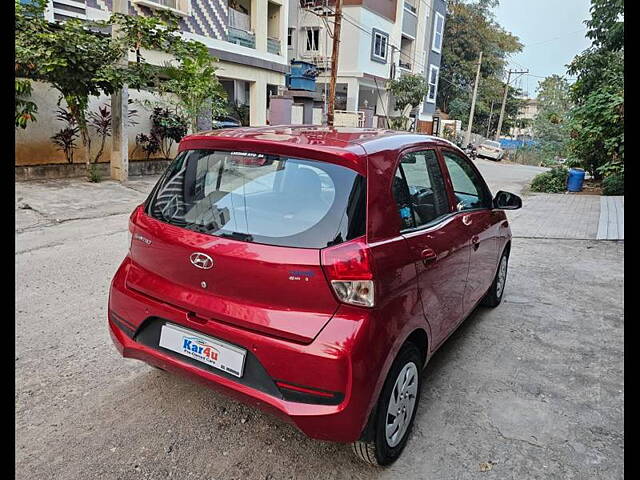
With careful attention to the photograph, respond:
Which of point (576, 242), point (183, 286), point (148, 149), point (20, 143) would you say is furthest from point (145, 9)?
point (183, 286)

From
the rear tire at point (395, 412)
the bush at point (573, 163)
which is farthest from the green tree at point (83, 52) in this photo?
the bush at point (573, 163)

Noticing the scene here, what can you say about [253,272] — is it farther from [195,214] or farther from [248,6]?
[248,6]

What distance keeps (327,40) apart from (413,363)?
2591 centimetres

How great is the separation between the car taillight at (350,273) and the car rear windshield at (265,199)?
0.06 meters

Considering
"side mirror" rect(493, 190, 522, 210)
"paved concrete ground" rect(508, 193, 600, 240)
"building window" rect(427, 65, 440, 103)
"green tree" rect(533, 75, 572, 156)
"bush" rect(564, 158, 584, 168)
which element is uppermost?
"building window" rect(427, 65, 440, 103)

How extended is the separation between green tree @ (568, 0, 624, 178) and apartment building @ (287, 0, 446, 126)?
36.1 ft

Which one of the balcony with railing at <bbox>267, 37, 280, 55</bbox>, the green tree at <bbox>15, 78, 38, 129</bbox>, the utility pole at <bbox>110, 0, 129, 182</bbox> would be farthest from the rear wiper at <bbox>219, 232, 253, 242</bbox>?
the balcony with railing at <bbox>267, 37, 280, 55</bbox>

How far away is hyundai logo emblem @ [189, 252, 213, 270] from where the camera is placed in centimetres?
216

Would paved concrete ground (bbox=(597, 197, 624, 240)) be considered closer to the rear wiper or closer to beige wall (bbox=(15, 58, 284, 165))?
the rear wiper

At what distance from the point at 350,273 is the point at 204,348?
2.62 ft

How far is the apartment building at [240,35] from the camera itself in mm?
12891

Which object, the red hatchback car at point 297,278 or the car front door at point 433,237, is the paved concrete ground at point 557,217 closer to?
the car front door at point 433,237

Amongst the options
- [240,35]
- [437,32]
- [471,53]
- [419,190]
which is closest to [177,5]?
[240,35]

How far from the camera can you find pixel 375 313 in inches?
79.4
